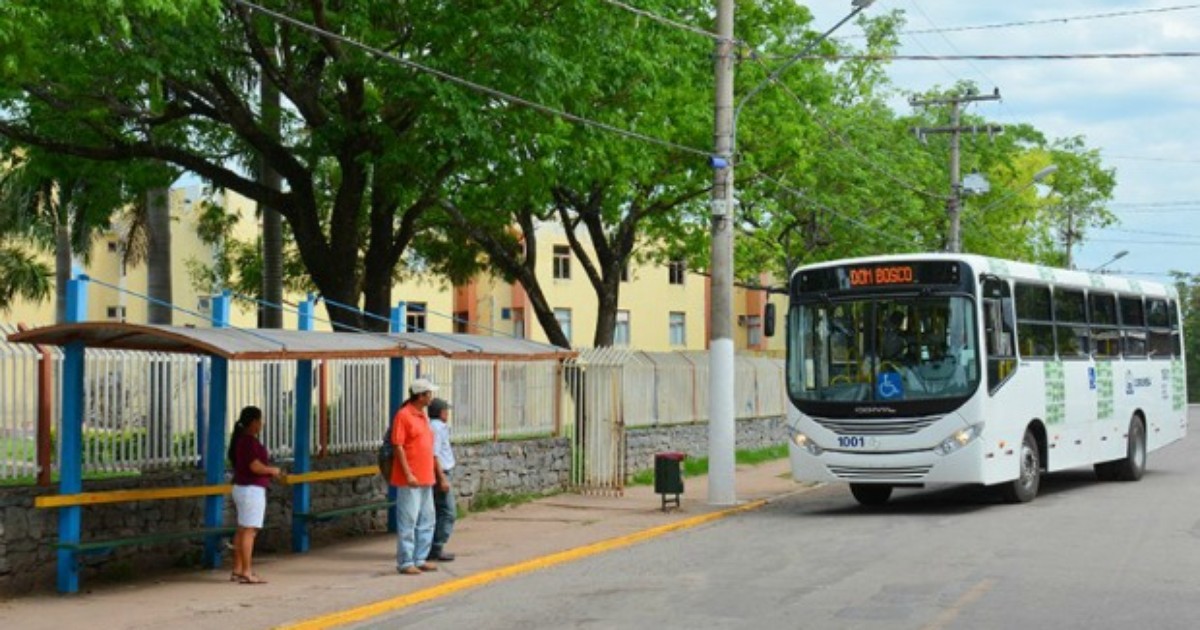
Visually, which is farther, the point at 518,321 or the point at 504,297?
the point at 504,297

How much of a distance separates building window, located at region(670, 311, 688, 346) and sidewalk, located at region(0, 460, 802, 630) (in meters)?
46.8

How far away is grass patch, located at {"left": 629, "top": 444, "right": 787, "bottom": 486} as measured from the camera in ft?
85.8

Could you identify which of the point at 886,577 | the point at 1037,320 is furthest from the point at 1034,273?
the point at 886,577

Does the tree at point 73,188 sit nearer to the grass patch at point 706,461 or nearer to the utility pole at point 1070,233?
the grass patch at point 706,461

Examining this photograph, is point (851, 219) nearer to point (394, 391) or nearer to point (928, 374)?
point (928, 374)

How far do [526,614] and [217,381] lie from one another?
4.42 metres

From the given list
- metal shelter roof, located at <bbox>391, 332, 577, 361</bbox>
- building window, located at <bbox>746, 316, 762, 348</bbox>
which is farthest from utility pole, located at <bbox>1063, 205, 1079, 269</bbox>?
metal shelter roof, located at <bbox>391, 332, 577, 361</bbox>

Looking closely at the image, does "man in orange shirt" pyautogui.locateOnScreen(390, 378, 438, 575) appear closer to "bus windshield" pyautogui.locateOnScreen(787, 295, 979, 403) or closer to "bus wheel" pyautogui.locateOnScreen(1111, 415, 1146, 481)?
"bus windshield" pyautogui.locateOnScreen(787, 295, 979, 403)

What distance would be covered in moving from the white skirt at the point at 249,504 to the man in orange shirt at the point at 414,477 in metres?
1.26

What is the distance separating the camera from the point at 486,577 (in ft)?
47.3

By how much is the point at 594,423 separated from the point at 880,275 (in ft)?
18.8

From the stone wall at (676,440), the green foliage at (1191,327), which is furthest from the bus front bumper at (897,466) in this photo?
the green foliage at (1191,327)

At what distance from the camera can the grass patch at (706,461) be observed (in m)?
26.1

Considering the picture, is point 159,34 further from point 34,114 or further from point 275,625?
point 275,625
